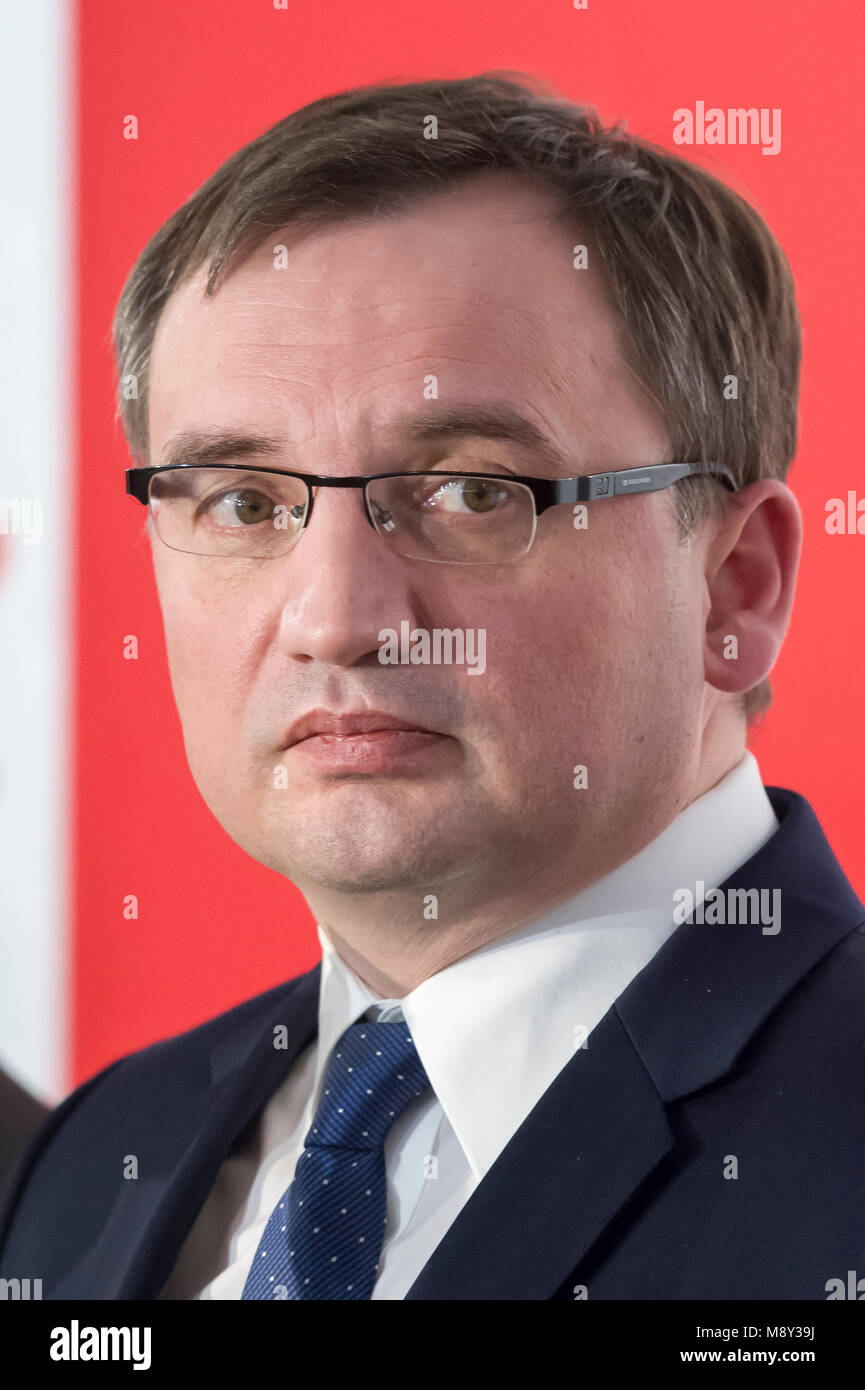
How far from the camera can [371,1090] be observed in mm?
1433

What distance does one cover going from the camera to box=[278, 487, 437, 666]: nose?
129 cm

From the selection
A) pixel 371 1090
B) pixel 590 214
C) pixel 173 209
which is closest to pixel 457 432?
pixel 590 214

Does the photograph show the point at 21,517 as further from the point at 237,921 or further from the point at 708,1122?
the point at 708,1122

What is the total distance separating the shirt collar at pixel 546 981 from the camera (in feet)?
4.42

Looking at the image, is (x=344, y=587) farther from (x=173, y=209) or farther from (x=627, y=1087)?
(x=173, y=209)

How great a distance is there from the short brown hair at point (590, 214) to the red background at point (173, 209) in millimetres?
223

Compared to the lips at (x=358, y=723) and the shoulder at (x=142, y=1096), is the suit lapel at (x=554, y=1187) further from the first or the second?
the shoulder at (x=142, y=1096)

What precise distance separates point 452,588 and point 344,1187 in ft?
1.93

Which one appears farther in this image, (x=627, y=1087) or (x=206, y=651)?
(x=206, y=651)

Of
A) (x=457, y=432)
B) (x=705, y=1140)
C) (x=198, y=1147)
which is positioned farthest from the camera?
(x=198, y=1147)

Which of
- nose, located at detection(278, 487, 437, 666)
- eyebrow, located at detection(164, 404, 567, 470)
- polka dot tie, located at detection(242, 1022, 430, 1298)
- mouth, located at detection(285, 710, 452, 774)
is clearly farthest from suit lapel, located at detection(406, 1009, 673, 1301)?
eyebrow, located at detection(164, 404, 567, 470)

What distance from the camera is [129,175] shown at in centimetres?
214

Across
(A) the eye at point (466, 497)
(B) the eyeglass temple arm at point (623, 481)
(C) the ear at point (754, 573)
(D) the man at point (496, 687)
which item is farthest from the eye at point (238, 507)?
(C) the ear at point (754, 573)

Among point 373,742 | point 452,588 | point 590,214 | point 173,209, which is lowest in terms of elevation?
point 373,742
